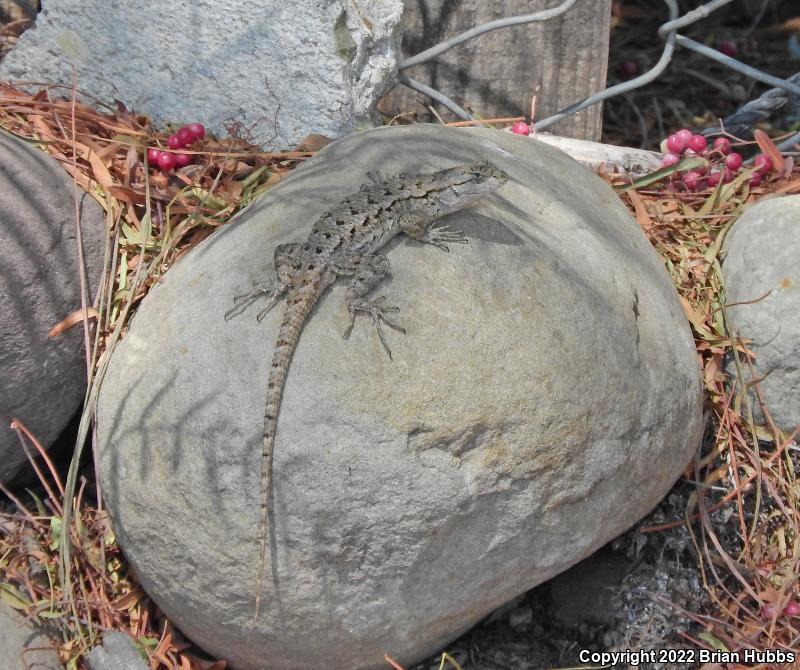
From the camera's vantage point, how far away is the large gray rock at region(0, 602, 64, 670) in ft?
10.3

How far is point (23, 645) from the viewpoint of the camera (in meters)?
3.21

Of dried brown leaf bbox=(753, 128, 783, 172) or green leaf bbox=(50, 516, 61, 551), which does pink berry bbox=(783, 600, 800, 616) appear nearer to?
dried brown leaf bbox=(753, 128, 783, 172)

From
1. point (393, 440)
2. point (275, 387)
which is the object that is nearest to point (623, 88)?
point (393, 440)

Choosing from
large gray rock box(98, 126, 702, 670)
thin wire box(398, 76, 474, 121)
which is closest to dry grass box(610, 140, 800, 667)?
large gray rock box(98, 126, 702, 670)

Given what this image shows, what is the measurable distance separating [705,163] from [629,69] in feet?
5.99

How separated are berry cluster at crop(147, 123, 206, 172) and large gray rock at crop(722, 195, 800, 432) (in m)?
2.38

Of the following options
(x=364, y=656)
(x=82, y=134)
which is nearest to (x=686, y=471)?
(x=364, y=656)

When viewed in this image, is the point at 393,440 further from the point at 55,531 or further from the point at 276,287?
the point at 55,531

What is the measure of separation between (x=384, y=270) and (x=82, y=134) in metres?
1.81

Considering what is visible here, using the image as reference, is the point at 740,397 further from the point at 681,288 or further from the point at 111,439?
the point at 111,439

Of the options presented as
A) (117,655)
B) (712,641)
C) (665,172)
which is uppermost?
(665,172)

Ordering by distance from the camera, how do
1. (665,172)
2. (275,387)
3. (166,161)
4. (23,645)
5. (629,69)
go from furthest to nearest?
(629,69) → (665,172) → (166,161) → (23,645) → (275,387)

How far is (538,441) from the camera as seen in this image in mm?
2809

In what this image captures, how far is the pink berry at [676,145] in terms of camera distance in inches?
170
